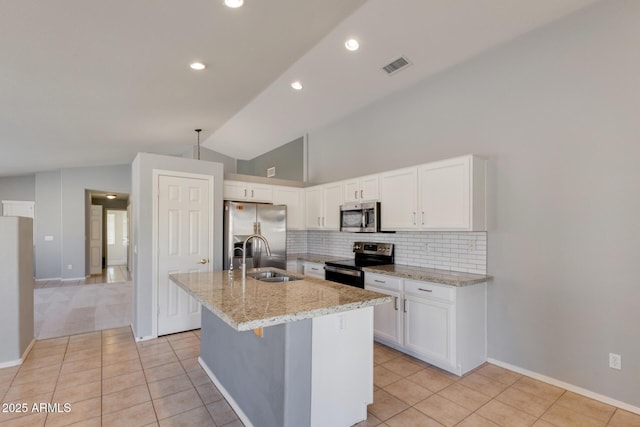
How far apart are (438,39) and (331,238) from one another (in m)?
3.25

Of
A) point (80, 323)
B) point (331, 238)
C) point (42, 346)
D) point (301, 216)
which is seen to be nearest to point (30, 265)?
point (42, 346)

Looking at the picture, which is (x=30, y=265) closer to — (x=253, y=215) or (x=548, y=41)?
(x=253, y=215)

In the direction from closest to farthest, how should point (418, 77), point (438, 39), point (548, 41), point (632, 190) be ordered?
point (632, 190), point (548, 41), point (438, 39), point (418, 77)

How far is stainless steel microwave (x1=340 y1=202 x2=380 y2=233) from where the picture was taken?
3998 millimetres

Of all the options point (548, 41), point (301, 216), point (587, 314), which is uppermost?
point (548, 41)

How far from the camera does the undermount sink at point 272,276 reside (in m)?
2.88

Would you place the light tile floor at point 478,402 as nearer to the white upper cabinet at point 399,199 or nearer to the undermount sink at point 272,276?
the undermount sink at point 272,276

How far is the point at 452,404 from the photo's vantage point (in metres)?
2.51

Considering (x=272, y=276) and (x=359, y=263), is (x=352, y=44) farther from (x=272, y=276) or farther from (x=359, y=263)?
(x=359, y=263)

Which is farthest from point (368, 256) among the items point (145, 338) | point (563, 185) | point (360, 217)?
point (145, 338)

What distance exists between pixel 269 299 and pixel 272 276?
106cm

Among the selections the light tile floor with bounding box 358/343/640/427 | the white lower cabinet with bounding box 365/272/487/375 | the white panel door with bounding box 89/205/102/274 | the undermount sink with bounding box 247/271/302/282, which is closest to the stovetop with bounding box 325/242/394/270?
the white lower cabinet with bounding box 365/272/487/375

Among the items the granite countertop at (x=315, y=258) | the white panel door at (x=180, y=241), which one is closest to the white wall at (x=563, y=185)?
the granite countertop at (x=315, y=258)

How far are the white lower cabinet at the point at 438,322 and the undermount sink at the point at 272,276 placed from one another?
1.26m
